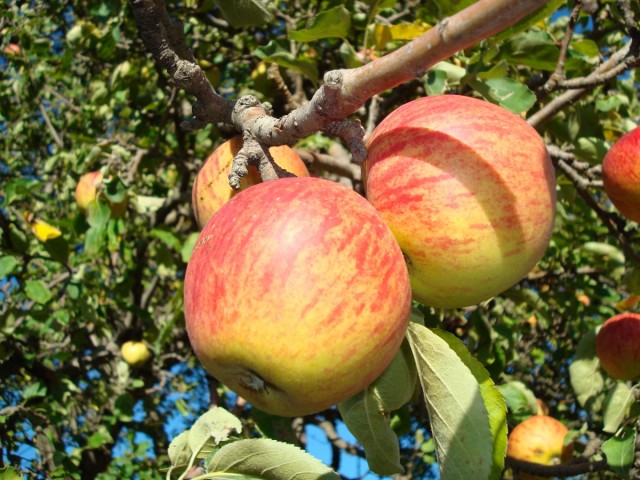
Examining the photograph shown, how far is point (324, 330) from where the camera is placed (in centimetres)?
77

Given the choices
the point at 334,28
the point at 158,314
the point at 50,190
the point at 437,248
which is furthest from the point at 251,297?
the point at 50,190

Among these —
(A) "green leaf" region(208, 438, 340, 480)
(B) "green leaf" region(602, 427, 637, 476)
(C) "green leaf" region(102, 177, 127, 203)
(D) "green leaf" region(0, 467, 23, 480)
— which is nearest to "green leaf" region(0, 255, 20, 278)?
(C) "green leaf" region(102, 177, 127, 203)

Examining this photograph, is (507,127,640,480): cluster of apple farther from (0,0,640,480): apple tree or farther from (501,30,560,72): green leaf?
(501,30,560,72): green leaf

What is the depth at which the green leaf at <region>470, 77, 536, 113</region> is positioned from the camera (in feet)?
4.46

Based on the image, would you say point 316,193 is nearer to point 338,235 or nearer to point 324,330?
point 338,235

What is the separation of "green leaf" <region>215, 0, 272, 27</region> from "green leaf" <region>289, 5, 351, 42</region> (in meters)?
0.11

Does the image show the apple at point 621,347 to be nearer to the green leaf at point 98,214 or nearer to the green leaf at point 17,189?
the green leaf at point 98,214

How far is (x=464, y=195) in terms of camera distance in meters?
0.90

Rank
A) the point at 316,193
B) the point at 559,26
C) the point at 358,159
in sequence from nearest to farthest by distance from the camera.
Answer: the point at 316,193
the point at 358,159
the point at 559,26

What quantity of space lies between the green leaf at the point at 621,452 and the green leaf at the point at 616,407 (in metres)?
0.31

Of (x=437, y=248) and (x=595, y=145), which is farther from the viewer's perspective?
(x=595, y=145)

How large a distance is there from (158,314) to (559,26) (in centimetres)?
340

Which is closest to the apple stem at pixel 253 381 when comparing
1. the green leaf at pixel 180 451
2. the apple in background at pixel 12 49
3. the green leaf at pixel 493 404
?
the green leaf at pixel 493 404

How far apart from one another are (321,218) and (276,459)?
51cm
